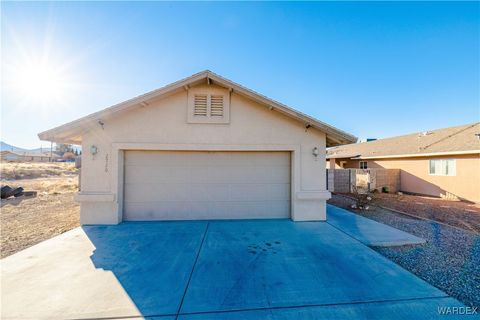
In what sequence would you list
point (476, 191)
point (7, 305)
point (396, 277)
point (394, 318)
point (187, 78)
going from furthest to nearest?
point (476, 191) → point (187, 78) → point (396, 277) → point (7, 305) → point (394, 318)

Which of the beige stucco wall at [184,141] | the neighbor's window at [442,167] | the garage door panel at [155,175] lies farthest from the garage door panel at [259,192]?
the neighbor's window at [442,167]

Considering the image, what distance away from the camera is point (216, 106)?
21.9ft

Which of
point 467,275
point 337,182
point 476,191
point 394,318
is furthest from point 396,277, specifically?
point 476,191

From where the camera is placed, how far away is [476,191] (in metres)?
11.2

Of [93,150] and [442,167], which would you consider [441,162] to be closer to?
[442,167]

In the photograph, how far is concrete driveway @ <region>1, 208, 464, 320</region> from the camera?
110 inches

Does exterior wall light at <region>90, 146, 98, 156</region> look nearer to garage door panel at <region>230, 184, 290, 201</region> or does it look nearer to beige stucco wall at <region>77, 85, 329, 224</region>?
beige stucco wall at <region>77, 85, 329, 224</region>

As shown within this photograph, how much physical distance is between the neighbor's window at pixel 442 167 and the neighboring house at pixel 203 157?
10.7 meters

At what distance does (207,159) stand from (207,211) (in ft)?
5.85

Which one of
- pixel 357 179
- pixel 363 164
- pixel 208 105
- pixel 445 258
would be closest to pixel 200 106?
pixel 208 105

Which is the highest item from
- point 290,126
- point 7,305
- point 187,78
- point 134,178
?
point 187,78

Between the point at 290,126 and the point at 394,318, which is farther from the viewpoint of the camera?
the point at 290,126

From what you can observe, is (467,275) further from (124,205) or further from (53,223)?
(53,223)

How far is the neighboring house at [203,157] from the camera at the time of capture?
20.7ft
